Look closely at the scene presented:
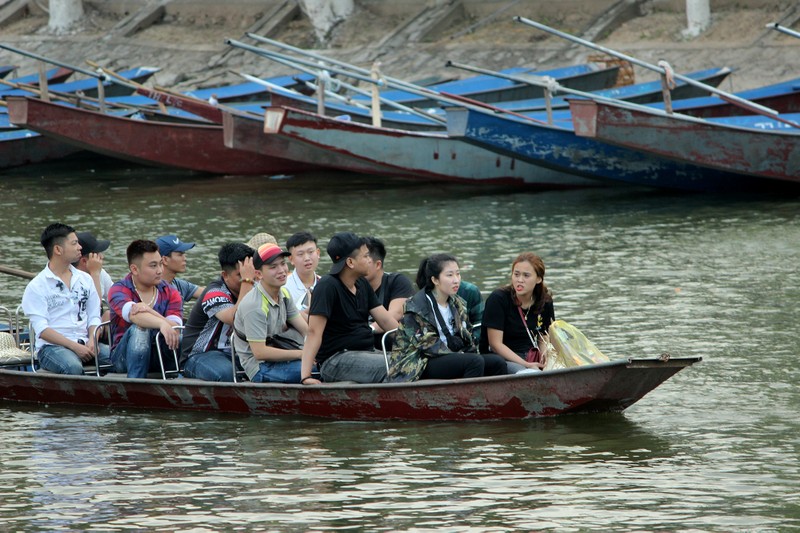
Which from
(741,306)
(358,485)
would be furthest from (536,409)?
(741,306)

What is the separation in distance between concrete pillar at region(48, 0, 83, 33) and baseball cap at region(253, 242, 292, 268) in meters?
29.2

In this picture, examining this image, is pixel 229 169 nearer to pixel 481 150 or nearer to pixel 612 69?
pixel 481 150

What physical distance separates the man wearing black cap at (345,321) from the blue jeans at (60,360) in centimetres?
178

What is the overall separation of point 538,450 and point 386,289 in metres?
1.83

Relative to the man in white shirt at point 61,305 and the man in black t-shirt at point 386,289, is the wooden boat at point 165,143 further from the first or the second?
the man in black t-shirt at point 386,289

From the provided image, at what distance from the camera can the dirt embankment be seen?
2531 cm

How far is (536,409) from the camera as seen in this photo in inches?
349

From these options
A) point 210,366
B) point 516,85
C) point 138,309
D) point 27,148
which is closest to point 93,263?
point 138,309

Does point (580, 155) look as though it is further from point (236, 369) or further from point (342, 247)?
point (342, 247)

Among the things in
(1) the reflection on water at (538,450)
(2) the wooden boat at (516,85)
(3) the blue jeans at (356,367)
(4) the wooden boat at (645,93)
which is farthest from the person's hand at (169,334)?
(2) the wooden boat at (516,85)

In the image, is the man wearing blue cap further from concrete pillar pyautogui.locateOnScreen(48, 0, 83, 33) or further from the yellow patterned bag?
concrete pillar pyautogui.locateOnScreen(48, 0, 83, 33)

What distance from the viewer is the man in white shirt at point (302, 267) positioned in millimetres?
9453

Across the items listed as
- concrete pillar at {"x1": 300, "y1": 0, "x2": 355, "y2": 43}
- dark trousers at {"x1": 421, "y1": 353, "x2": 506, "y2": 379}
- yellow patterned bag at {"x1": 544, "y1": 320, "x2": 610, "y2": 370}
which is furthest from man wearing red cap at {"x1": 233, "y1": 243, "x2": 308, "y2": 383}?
concrete pillar at {"x1": 300, "y1": 0, "x2": 355, "y2": 43}

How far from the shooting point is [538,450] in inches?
330
